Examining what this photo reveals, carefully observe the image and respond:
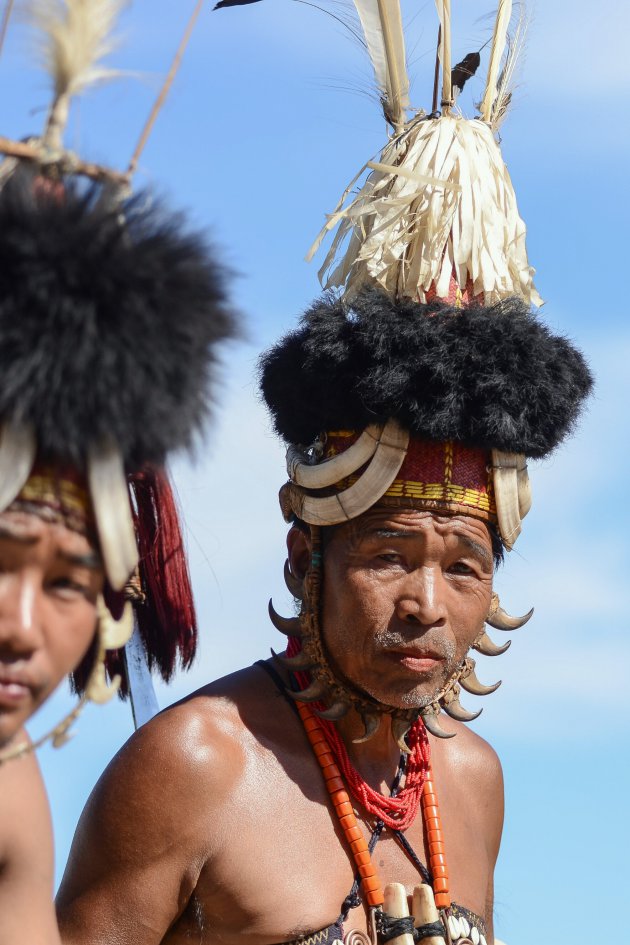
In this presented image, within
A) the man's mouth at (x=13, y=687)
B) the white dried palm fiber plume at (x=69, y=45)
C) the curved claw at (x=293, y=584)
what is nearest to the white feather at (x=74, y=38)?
the white dried palm fiber plume at (x=69, y=45)

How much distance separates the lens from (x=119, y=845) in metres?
4.65

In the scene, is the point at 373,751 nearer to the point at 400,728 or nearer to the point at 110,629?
the point at 400,728

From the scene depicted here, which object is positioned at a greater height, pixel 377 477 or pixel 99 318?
pixel 377 477

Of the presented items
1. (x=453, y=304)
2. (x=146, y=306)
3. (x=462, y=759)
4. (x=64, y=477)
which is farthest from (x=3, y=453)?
(x=462, y=759)

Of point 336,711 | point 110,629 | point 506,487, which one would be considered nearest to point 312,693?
point 336,711

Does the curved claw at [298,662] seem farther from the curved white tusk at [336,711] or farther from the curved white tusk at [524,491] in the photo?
the curved white tusk at [524,491]

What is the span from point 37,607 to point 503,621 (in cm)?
252

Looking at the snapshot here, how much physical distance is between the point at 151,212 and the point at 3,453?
581 millimetres

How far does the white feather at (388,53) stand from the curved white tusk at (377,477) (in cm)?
118

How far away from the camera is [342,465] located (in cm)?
507

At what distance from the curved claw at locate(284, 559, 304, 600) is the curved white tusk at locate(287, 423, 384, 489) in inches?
11.8

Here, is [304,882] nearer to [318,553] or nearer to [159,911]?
[159,911]

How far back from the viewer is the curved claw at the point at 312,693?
508 cm

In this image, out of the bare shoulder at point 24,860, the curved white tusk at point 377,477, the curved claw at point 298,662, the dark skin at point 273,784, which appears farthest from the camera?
the curved claw at point 298,662
